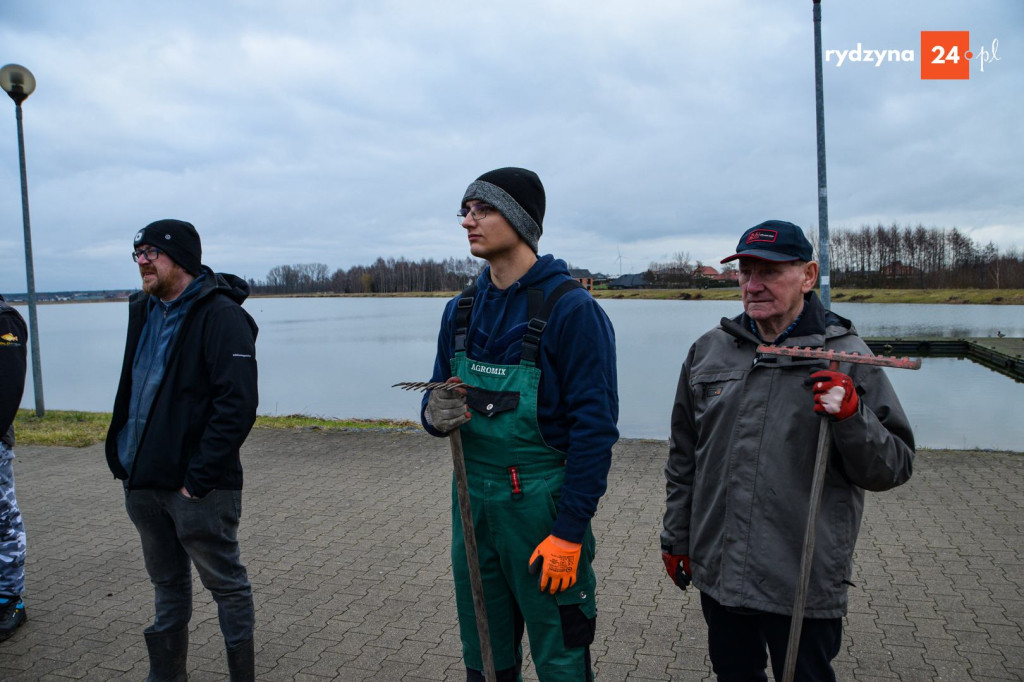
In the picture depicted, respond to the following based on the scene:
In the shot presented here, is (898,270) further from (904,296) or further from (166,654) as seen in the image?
(166,654)

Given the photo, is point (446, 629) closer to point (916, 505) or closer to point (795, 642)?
point (795, 642)

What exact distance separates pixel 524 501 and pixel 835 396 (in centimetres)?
106

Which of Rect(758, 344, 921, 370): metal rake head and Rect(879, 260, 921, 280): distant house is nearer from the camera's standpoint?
Rect(758, 344, 921, 370): metal rake head

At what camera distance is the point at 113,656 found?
12.4 feet

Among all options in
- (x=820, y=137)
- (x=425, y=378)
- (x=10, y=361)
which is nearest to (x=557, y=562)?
(x=10, y=361)

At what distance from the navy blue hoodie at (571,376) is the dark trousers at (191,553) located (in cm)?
129

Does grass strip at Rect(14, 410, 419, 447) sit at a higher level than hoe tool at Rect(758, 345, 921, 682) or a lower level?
lower

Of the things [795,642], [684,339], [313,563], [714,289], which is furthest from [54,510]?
[714,289]

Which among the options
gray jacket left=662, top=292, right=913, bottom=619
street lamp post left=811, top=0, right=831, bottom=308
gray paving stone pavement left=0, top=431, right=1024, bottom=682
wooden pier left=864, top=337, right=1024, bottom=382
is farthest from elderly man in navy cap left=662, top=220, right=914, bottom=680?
wooden pier left=864, top=337, right=1024, bottom=382

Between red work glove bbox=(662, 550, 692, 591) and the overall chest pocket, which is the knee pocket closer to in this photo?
red work glove bbox=(662, 550, 692, 591)

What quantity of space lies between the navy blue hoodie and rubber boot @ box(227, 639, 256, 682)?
5.22ft

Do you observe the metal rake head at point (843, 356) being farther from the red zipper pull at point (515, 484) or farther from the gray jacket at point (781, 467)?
the red zipper pull at point (515, 484)

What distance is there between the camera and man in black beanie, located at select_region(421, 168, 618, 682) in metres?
2.43

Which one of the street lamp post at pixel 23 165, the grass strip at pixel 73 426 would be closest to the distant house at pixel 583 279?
the grass strip at pixel 73 426
